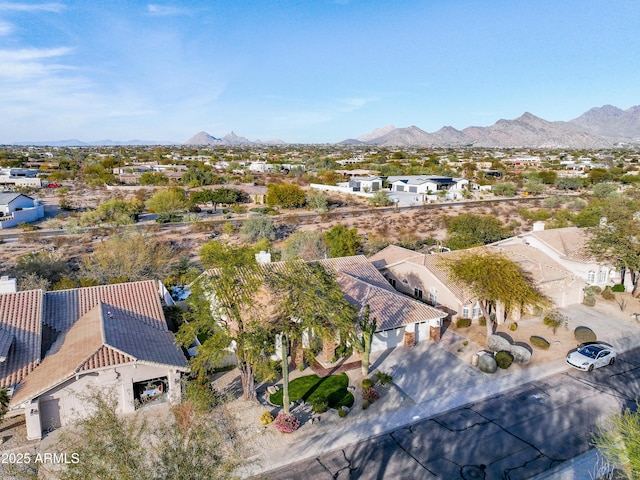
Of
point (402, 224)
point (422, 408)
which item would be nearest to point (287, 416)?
point (422, 408)

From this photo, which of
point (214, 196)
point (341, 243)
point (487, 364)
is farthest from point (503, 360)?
point (214, 196)

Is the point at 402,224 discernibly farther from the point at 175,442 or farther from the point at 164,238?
the point at 175,442

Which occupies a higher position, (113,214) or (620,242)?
(620,242)

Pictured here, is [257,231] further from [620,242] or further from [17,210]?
[17,210]

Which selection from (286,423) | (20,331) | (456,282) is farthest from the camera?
(456,282)

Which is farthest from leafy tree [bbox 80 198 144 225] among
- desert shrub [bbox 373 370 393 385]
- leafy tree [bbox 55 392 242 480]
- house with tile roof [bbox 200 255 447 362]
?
leafy tree [bbox 55 392 242 480]

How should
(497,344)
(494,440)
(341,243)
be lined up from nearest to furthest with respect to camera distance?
(494,440)
(497,344)
(341,243)

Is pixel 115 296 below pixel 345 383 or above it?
above
